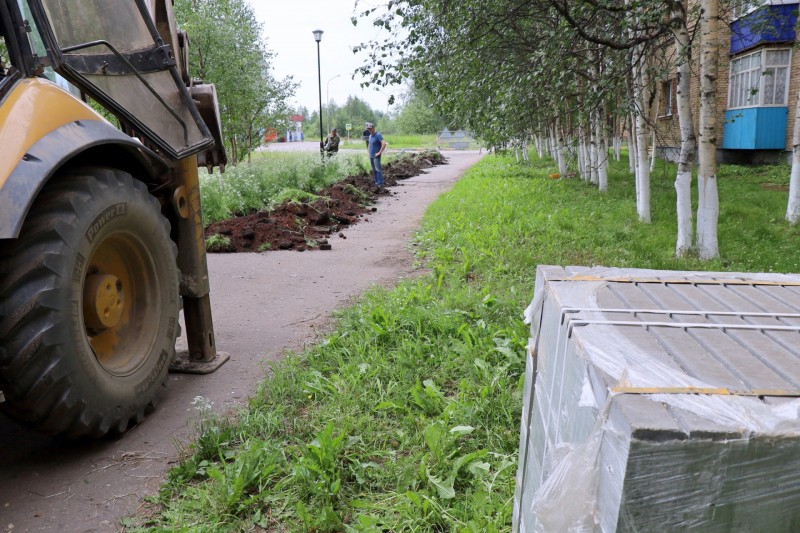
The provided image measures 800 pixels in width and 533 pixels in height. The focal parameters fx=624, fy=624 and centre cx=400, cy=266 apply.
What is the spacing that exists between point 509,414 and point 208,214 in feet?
30.7

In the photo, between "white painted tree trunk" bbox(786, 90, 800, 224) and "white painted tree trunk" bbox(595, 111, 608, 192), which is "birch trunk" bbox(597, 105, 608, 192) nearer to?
"white painted tree trunk" bbox(595, 111, 608, 192)

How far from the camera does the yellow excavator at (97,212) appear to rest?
2926 mm

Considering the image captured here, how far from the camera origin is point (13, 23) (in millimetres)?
3176

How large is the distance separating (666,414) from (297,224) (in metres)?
10.0

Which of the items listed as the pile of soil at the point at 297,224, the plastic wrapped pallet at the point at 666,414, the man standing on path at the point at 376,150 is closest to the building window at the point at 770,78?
the man standing on path at the point at 376,150

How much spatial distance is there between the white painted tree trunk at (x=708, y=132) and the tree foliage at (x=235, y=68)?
52.3 ft

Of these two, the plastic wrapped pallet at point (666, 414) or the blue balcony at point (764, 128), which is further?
the blue balcony at point (764, 128)

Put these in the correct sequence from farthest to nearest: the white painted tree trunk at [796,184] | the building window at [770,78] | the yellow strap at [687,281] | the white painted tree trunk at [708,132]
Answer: the building window at [770,78], the white painted tree trunk at [796,184], the white painted tree trunk at [708,132], the yellow strap at [687,281]

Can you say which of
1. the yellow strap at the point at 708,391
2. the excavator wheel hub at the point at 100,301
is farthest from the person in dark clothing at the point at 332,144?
the yellow strap at the point at 708,391

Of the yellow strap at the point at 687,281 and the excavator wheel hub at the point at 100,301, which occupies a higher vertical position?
the yellow strap at the point at 687,281

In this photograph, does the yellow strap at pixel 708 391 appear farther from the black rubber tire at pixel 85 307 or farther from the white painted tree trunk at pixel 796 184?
the white painted tree trunk at pixel 796 184

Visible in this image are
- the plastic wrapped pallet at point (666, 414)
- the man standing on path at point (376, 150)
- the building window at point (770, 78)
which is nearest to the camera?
the plastic wrapped pallet at point (666, 414)

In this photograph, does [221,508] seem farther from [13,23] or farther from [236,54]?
[236,54]

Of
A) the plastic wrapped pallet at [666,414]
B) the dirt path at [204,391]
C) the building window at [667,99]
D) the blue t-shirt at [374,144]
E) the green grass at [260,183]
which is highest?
the building window at [667,99]
